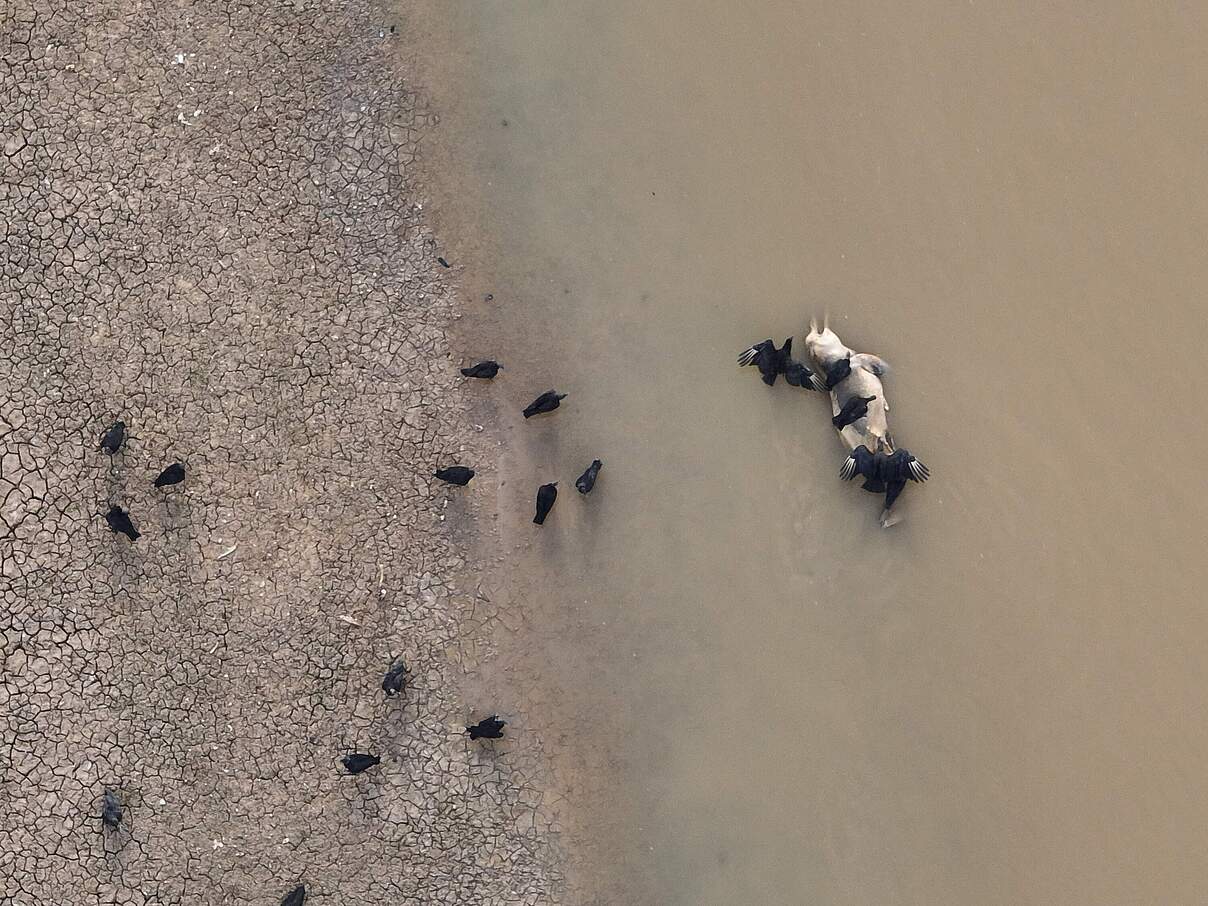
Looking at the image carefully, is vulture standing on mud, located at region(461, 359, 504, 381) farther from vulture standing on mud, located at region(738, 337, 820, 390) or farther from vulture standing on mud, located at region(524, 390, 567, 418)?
vulture standing on mud, located at region(738, 337, 820, 390)

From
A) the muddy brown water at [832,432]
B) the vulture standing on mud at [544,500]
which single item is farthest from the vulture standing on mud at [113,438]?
the vulture standing on mud at [544,500]

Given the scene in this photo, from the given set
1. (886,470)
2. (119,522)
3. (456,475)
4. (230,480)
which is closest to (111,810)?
(119,522)

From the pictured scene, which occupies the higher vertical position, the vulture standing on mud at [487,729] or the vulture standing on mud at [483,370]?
the vulture standing on mud at [483,370]

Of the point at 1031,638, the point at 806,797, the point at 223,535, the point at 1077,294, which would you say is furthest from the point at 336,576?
the point at 1077,294

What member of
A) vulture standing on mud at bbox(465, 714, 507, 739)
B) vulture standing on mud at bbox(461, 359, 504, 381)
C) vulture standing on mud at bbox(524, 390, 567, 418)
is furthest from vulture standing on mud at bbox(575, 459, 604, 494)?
vulture standing on mud at bbox(465, 714, 507, 739)

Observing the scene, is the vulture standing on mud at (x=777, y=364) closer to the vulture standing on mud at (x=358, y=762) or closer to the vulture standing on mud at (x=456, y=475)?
the vulture standing on mud at (x=456, y=475)

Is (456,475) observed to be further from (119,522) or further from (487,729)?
(119,522)
